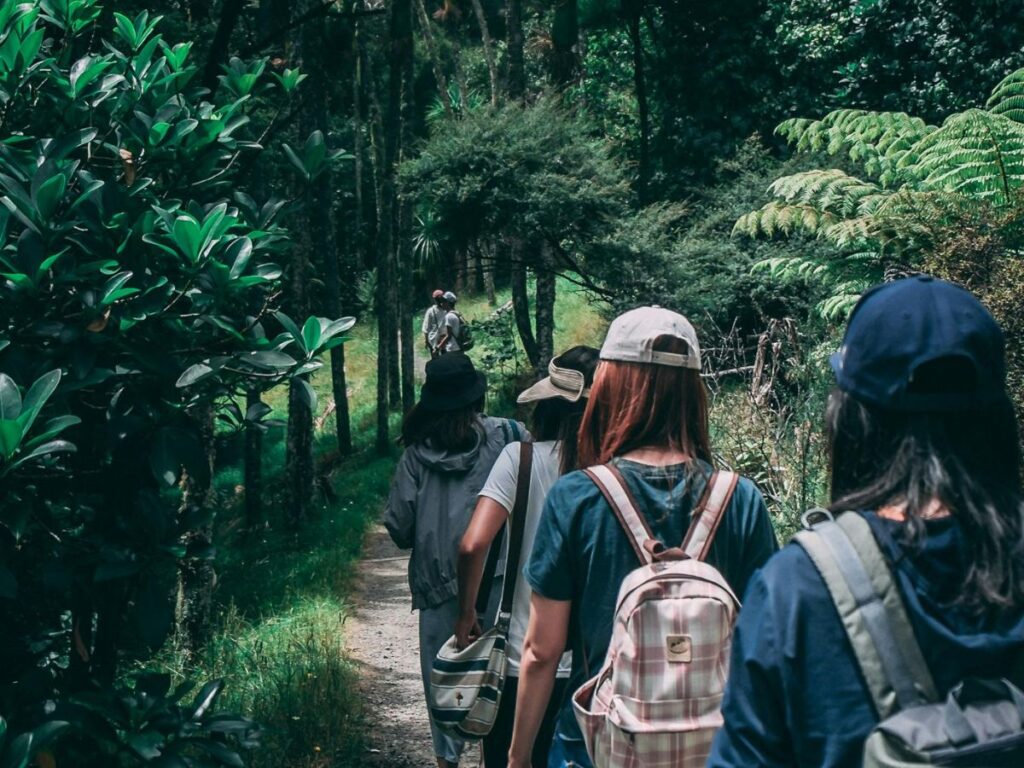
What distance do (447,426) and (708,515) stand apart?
93.7 inches

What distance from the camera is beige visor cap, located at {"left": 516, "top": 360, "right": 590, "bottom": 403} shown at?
389 cm

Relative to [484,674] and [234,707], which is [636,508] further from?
[234,707]

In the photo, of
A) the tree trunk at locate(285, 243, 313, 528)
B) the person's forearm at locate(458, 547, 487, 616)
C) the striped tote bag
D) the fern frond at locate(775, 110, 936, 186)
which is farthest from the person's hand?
the tree trunk at locate(285, 243, 313, 528)

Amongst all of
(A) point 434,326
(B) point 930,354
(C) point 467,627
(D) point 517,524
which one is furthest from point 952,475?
(A) point 434,326

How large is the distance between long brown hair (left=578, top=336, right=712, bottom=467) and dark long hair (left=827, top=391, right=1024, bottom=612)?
102 cm

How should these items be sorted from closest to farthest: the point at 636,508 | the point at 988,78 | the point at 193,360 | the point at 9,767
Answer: the point at 636,508 < the point at 9,767 < the point at 193,360 < the point at 988,78

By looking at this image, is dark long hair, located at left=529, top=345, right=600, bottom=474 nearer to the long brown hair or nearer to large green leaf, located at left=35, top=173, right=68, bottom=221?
the long brown hair

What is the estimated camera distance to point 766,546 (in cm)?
283

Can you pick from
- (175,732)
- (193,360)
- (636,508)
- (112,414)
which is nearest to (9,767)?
(175,732)

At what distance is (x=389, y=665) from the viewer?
8859mm

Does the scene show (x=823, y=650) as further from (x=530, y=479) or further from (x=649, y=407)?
(x=530, y=479)

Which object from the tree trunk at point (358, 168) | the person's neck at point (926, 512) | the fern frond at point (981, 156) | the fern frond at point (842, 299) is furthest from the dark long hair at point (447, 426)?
the tree trunk at point (358, 168)

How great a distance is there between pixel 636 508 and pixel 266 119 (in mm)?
17397

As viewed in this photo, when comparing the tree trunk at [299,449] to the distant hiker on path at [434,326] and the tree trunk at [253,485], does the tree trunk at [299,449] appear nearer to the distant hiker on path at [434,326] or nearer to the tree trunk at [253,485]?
the tree trunk at [253,485]
